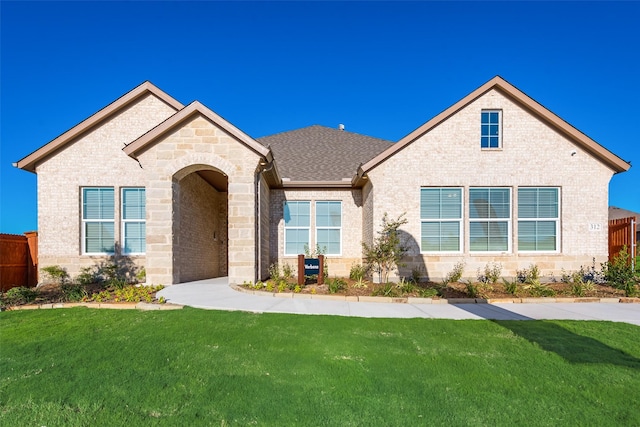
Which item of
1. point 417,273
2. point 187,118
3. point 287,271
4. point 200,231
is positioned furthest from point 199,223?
point 417,273

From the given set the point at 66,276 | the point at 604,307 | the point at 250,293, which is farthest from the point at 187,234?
the point at 604,307

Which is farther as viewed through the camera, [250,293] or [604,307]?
[250,293]

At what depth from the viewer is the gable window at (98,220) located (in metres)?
12.3

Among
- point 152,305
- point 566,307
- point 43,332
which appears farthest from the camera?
point 566,307

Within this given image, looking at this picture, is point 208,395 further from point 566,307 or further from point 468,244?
point 468,244

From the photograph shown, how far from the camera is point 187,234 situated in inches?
455

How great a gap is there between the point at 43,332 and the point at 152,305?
2086mm

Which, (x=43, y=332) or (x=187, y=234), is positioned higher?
(x=187, y=234)

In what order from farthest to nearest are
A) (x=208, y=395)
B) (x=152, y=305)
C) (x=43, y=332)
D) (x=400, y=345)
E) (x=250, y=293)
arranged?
(x=250, y=293)
(x=152, y=305)
(x=43, y=332)
(x=400, y=345)
(x=208, y=395)

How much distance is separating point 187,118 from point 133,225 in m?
4.87

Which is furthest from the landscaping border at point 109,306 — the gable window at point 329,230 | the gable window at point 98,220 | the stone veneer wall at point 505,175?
the stone veneer wall at point 505,175

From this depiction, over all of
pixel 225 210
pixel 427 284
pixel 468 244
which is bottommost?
pixel 427 284

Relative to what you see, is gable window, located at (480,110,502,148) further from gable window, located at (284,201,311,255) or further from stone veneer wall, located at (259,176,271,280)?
stone veneer wall, located at (259,176,271,280)

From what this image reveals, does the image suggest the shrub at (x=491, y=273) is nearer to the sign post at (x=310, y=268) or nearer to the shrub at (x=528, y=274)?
the shrub at (x=528, y=274)
